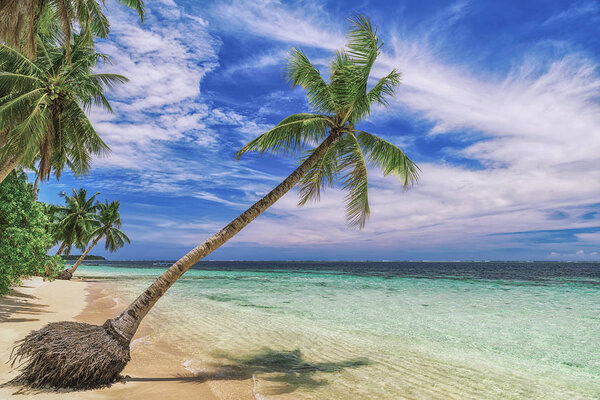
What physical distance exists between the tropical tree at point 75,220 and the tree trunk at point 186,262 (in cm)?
3238

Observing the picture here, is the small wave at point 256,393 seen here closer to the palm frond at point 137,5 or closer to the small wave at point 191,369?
the small wave at point 191,369

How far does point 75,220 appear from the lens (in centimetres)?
3325

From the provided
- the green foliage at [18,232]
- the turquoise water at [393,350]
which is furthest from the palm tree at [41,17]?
the turquoise water at [393,350]

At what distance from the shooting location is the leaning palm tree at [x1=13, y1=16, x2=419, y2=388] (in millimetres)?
5043

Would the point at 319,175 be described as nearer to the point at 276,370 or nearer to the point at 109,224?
the point at 276,370

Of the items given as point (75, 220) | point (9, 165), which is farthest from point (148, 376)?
point (75, 220)

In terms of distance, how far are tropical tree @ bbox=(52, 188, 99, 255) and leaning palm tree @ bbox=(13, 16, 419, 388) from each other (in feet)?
101

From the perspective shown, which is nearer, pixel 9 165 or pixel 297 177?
pixel 297 177

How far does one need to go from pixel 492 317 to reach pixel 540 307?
5.03 meters

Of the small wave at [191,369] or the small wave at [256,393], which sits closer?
the small wave at [256,393]

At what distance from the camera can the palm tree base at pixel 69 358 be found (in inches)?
195

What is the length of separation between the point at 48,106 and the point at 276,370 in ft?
41.6

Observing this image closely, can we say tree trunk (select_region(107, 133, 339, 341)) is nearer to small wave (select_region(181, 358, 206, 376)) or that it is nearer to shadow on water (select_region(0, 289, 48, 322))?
small wave (select_region(181, 358, 206, 376))

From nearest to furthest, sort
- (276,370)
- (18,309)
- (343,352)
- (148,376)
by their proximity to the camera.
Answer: (148,376)
(276,370)
(343,352)
(18,309)
